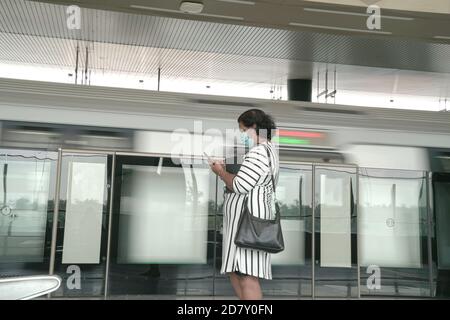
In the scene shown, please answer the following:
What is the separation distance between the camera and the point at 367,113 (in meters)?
5.13

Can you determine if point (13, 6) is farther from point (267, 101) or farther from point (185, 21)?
point (267, 101)

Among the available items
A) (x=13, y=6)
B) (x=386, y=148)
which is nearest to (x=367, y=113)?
(x=386, y=148)

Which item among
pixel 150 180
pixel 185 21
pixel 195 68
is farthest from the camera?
pixel 195 68

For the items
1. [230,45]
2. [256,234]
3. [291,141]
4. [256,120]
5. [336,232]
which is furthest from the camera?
[230,45]

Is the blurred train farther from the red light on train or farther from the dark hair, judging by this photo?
the dark hair

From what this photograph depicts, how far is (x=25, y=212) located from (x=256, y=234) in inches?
100

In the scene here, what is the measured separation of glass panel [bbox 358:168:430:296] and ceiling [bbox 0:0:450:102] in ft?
5.17

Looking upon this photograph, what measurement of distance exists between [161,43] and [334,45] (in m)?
2.11

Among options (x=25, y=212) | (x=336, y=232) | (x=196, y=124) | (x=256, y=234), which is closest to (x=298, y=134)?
(x=196, y=124)

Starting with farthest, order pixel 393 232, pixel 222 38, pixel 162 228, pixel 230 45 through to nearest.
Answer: pixel 230 45 < pixel 222 38 < pixel 393 232 < pixel 162 228

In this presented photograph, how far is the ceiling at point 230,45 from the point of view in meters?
5.04

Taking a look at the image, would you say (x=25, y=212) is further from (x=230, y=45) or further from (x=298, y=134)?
(x=230, y=45)

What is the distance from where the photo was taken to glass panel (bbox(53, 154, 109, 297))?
15.2 feet

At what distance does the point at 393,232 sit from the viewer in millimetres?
5359
